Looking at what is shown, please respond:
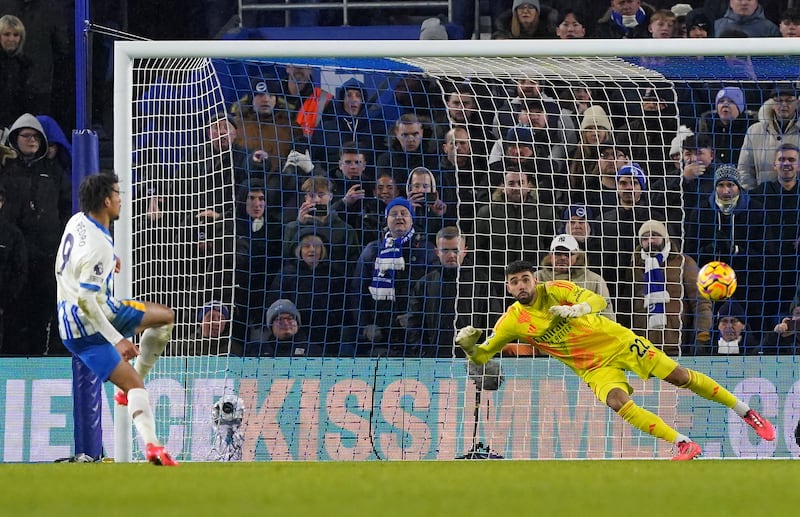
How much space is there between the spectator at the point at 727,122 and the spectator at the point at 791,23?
101cm

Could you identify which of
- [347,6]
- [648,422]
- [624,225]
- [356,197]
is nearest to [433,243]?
[356,197]

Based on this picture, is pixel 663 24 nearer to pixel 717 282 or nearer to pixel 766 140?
pixel 766 140

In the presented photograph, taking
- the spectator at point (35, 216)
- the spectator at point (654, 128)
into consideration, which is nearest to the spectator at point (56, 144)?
the spectator at point (35, 216)

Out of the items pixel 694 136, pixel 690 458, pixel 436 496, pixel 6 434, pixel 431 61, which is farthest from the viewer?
pixel 694 136

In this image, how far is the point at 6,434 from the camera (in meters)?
13.2

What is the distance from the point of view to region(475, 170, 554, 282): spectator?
13.5 meters

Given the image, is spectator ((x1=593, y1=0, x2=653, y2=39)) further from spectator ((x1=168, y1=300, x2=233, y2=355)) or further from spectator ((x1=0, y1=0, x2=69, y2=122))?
spectator ((x1=0, y1=0, x2=69, y2=122))

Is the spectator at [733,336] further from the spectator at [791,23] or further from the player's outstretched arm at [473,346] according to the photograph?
the spectator at [791,23]

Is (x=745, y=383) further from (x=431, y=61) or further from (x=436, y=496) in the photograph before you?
(x=436, y=496)

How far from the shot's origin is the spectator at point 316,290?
13453 mm

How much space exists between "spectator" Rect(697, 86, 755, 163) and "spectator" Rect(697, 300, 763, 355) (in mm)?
1514

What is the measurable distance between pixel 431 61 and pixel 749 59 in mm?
2917

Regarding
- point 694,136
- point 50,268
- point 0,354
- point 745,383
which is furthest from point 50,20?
point 745,383

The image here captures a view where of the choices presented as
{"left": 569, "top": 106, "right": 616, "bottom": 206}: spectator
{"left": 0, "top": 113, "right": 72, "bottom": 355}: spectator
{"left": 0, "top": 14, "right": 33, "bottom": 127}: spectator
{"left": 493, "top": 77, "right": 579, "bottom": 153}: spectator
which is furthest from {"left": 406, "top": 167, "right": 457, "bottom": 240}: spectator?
{"left": 0, "top": 14, "right": 33, "bottom": 127}: spectator
